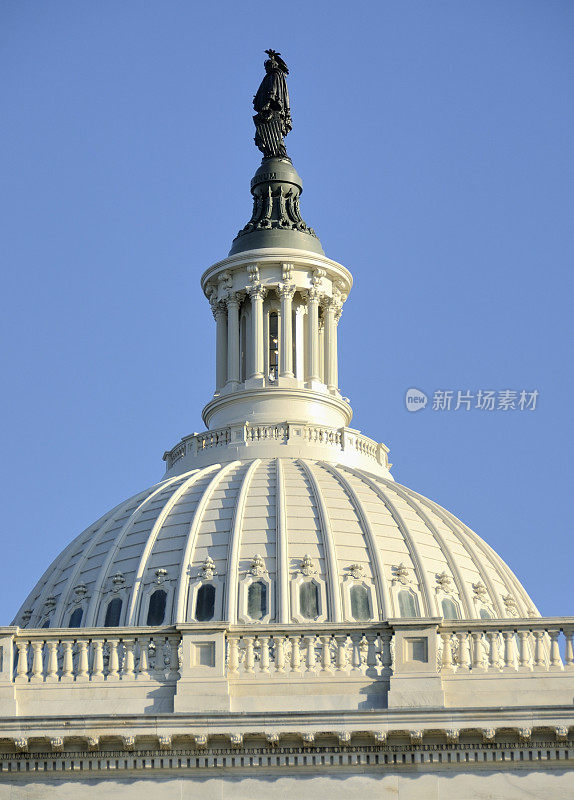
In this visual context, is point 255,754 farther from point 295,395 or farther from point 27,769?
point 295,395

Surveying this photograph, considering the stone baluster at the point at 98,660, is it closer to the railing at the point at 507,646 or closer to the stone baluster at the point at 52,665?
the stone baluster at the point at 52,665

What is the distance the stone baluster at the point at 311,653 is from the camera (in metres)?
64.5

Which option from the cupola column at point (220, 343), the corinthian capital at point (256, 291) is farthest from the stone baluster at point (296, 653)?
the corinthian capital at point (256, 291)

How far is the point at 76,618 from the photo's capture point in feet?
286

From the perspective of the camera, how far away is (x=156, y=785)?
203 ft

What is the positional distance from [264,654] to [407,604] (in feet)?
70.5

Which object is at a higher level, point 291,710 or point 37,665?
point 37,665

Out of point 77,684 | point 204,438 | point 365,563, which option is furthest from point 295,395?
point 77,684

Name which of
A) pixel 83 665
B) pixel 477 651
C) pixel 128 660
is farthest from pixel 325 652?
pixel 83 665

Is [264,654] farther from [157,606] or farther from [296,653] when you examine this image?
[157,606]

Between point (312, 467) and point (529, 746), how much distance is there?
33239 mm

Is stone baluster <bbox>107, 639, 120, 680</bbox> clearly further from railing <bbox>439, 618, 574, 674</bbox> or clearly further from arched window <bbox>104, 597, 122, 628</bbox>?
arched window <bbox>104, 597, 122, 628</bbox>

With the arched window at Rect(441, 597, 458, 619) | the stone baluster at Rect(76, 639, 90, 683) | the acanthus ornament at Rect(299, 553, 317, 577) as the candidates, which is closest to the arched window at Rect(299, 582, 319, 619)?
the acanthus ornament at Rect(299, 553, 317, 577)

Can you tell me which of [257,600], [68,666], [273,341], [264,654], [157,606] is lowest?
[68,666]
